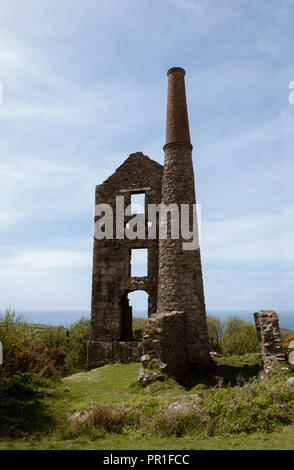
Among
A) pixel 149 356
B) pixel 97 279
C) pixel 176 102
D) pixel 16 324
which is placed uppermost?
pixel 176 102

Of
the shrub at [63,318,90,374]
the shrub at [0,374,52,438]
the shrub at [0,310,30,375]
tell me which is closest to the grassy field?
the shrub at [0,374,52,438]

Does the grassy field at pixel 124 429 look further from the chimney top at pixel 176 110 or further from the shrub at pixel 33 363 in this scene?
the chimney top at pixel 176 110

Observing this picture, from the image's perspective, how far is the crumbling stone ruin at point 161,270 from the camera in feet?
51.2

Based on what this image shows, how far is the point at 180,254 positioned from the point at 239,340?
10169mm

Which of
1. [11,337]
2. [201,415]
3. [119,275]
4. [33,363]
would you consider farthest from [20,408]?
[119,275]

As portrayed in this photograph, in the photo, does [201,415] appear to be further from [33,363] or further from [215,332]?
[215,332]

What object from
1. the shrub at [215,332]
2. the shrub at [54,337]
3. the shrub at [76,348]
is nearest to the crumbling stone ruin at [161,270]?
the shrub at [76,348]

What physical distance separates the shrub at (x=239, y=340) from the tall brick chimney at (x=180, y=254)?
292 inches

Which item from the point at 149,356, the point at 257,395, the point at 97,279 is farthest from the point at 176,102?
the point at 257,395

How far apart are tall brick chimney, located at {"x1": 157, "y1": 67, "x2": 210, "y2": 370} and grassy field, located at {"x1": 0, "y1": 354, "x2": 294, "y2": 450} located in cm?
198

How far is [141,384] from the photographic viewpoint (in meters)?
11.7

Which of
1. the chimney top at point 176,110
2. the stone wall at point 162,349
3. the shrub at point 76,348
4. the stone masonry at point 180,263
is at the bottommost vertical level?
the shrub at point 76,348

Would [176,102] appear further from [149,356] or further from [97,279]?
[149,356]
